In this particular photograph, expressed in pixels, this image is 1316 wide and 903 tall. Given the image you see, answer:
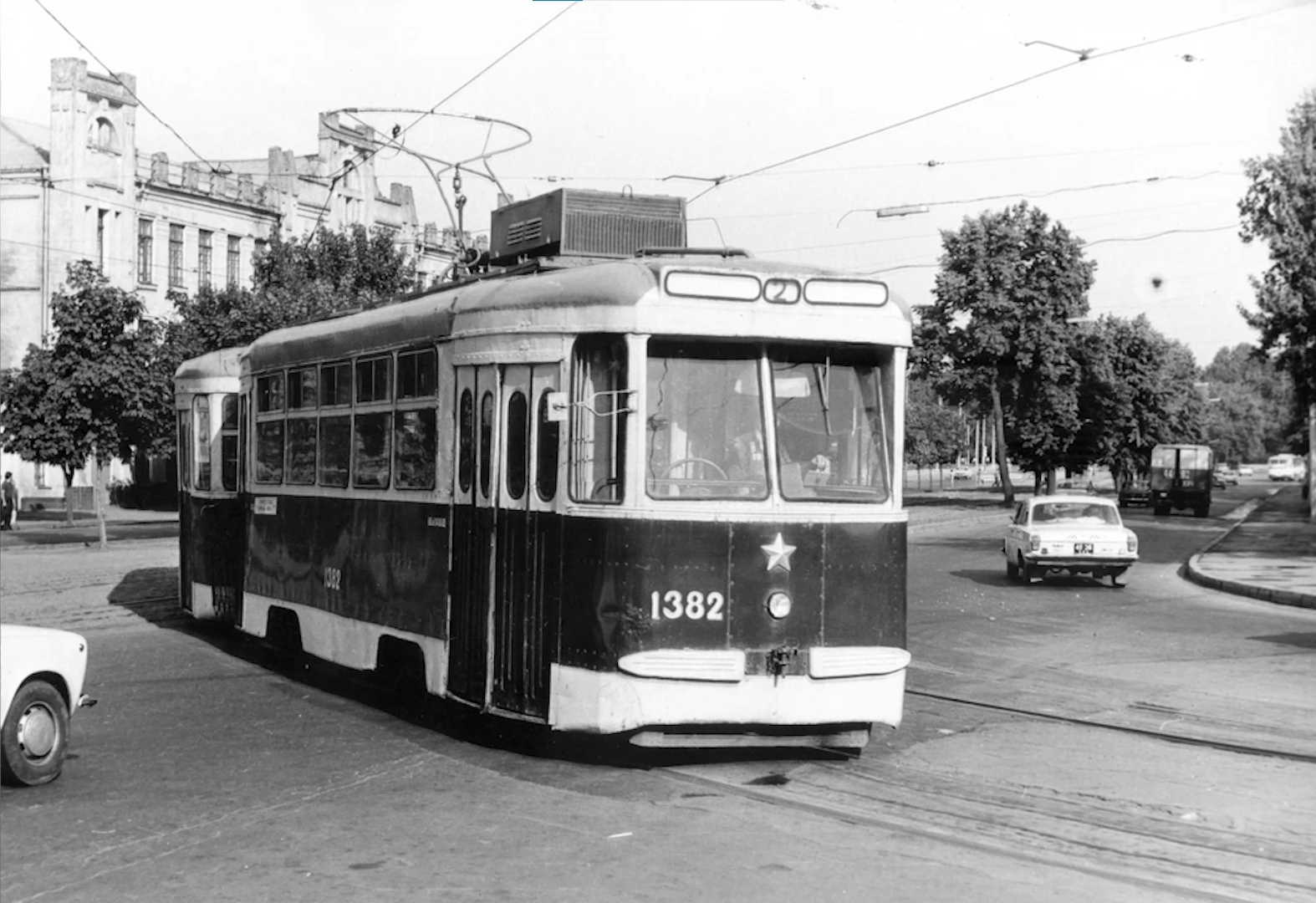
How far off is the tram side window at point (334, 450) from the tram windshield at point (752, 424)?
13.2 ft

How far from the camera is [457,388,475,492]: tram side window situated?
9.94 meters

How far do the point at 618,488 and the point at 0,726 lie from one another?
3.55 m

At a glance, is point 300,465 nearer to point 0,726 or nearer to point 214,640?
point 214,640

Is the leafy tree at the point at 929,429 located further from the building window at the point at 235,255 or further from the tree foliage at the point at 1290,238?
the tree foliage at the point at 1290,238

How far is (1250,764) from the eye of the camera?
377 inches

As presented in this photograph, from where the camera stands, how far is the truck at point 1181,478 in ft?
207

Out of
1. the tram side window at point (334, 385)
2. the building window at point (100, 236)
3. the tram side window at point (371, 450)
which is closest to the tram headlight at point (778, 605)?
the tram side window at point (371, 450)

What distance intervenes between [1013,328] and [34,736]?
6191cm

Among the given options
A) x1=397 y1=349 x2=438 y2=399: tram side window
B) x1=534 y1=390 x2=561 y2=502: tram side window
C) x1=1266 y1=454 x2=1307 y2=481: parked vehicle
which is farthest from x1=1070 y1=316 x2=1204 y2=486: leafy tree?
x1=1266 y1=454 x2=1307 y2=481: parked vehicle

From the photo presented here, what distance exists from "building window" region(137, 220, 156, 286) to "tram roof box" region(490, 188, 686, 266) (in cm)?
4613

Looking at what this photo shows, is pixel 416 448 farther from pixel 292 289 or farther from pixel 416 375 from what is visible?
pixel 292 289

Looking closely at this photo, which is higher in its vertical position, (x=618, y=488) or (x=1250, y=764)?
(x=618, y=488)

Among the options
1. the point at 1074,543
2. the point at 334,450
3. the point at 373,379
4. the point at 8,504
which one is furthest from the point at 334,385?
the point at 8,504

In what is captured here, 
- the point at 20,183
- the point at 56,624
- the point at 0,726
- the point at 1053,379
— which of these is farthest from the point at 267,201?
the point at 0,726
